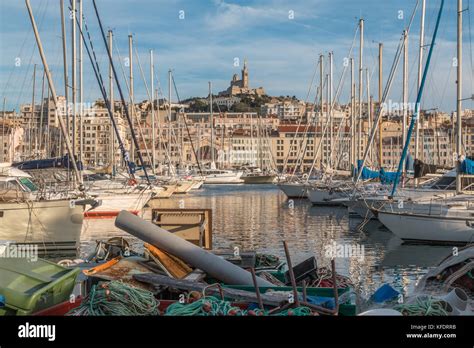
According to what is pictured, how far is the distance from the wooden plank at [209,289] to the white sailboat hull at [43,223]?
28.3 ft

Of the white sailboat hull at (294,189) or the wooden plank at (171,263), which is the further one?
the white sailboat hull at (294,189)

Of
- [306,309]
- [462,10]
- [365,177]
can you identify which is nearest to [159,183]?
[365,177]

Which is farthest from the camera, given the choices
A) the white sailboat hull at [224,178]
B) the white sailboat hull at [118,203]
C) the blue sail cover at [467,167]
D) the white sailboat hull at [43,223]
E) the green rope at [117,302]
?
the white sailboat hull at [224,178]

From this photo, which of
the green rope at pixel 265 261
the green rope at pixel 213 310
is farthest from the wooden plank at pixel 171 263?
the green rope at pixel 265 261

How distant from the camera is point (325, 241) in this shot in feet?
75.0

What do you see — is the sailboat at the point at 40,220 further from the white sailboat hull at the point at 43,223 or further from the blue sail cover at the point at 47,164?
the blue sail cover at the point at 47,164

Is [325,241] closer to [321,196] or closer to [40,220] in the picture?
[40,220]

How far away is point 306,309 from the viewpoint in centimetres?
838

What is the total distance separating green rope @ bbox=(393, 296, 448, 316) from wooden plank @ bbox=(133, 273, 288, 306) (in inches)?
55.8

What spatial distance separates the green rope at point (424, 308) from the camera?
8.41 m

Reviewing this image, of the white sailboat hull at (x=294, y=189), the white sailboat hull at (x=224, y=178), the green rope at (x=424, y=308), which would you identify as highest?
the green rope at (x=424, y=308)
